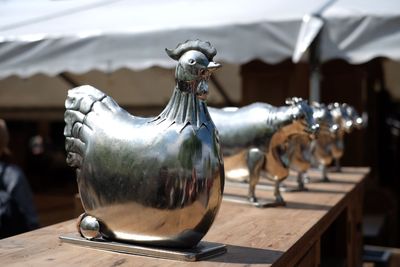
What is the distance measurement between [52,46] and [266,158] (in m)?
1.31

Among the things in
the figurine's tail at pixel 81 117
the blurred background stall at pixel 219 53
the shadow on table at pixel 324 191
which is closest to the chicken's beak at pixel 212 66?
the figurine's tail at pixel 81 117

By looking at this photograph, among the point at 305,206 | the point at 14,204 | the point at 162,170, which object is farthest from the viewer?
the point at 14,204

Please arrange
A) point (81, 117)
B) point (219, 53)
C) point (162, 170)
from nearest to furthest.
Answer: point (162, 170) → point (81, 117) → point (219, 53)

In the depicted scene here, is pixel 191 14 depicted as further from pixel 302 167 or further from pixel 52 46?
pixel 302 167

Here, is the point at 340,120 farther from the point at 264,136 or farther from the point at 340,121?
the point at 264,136

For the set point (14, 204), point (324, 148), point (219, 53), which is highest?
point (219, 53)

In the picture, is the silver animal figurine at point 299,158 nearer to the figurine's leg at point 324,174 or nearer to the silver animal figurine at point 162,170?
the figurine's leg at point 324,174

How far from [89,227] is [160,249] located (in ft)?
0.48

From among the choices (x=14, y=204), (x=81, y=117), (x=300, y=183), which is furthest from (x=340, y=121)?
(x=81, y=117)

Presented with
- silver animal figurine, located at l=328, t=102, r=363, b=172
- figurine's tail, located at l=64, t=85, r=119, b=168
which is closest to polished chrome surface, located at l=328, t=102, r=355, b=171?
silver animal figurine, located at l=328, t=102, r=363, b=172

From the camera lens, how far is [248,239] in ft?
3.76

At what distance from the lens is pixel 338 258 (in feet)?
7.41

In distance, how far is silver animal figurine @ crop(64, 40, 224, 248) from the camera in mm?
995

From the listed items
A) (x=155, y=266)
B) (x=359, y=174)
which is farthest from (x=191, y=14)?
(x=155, y=266)
